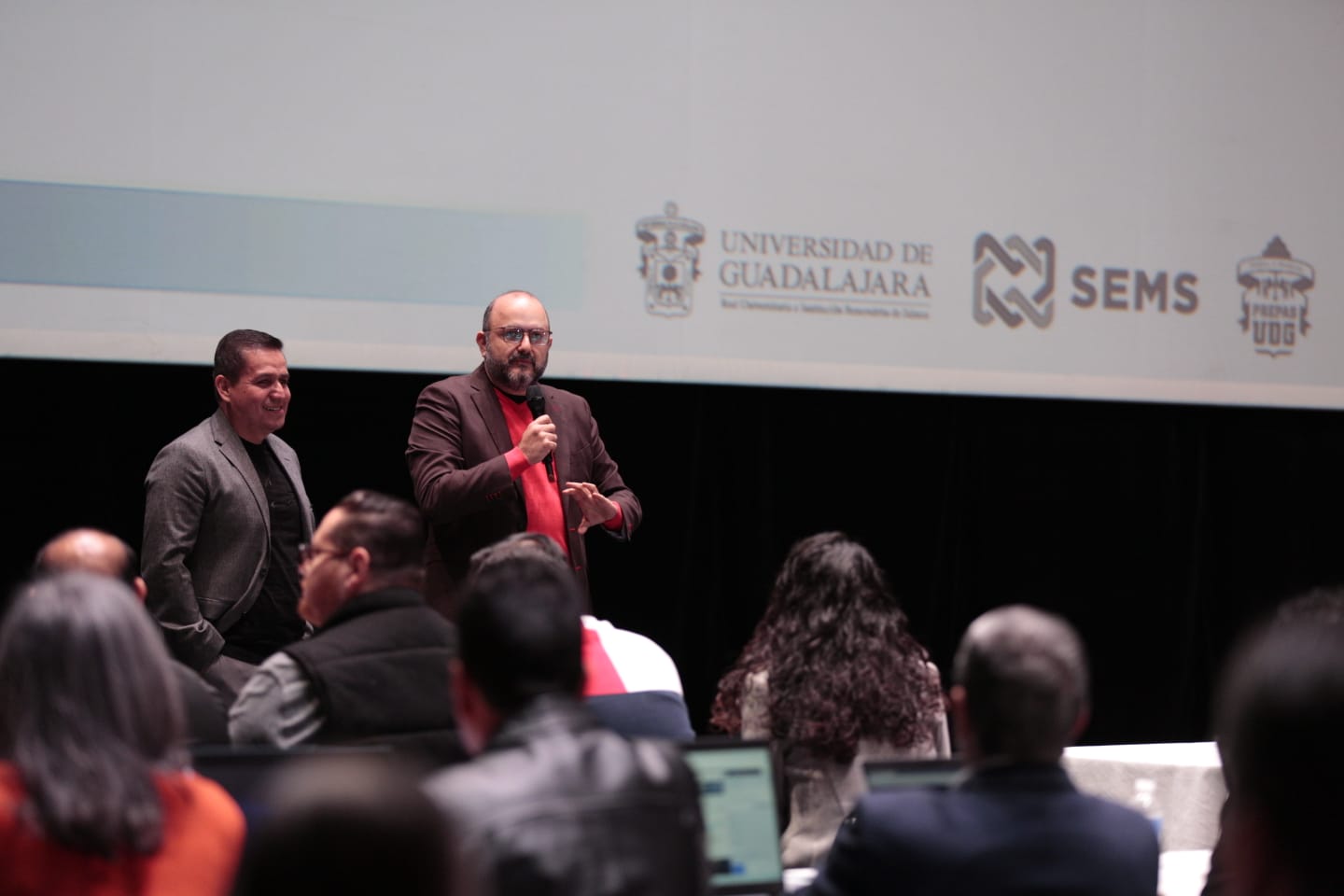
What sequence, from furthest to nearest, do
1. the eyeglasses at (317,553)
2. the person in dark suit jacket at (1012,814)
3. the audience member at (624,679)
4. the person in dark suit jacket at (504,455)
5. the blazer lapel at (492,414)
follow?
the blazer lapel at (492,414) → the person in dark suit jacket at (504,455) → the audience member at (624,679) → the eyeglasses at (317,553) → the person in dark suit jacket at (1012,814)

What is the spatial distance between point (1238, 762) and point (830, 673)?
156 cm

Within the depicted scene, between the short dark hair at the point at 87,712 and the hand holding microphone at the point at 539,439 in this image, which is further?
the hand holding microphone at the point at 539,439

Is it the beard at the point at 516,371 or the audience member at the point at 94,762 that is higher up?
the beard at the point at 516,371

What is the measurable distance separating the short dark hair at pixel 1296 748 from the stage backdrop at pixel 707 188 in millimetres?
3584

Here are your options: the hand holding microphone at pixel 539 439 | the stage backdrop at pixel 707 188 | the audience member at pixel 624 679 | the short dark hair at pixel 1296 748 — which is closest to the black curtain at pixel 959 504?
the stage backdrop at pixel 707 188

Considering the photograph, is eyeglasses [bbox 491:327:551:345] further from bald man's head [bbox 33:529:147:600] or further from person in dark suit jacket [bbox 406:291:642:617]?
bald man's head [bbox 33:529:147:600]

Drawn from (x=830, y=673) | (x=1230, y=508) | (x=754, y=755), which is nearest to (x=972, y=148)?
(x=1230, y=508)

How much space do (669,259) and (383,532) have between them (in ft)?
8.63

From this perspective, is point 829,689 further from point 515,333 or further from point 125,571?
point 515,333

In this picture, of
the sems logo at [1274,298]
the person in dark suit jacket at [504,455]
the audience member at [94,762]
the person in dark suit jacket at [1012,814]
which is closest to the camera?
the audience member at [94,762]

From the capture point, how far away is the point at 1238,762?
1.05 metres

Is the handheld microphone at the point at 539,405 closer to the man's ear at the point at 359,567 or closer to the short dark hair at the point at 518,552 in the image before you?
the short dark hair at the point at 518,552

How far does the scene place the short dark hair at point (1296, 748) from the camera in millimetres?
995

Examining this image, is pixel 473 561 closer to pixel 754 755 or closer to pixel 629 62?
pixel 754 755
